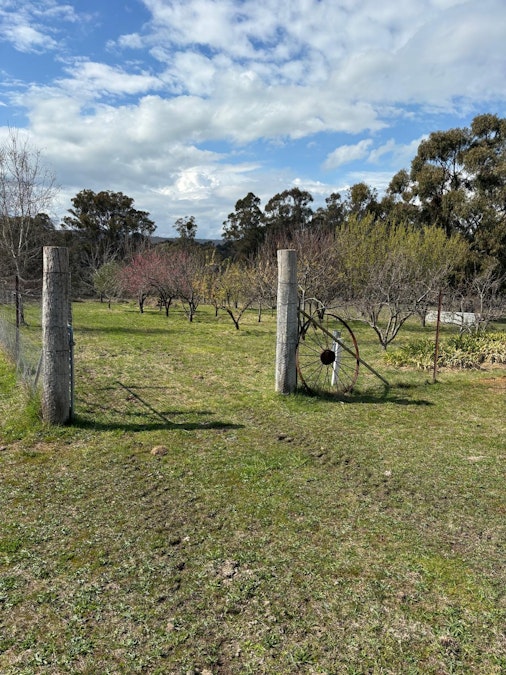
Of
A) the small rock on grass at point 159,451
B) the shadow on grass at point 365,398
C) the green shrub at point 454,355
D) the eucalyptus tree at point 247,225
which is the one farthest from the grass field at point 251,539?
the eucalyptus tree at point 247,225

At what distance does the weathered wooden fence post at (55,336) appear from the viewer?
5508mm

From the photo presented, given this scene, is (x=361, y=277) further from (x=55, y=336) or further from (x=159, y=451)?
(x=159, y=451)

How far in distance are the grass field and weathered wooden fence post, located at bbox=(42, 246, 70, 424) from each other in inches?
12.6

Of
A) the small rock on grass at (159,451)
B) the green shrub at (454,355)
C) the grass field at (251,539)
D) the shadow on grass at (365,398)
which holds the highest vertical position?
the green shrub at (454,355)

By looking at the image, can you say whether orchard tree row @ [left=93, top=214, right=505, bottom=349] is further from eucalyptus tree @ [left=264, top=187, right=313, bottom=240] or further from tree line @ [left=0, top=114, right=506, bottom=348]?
eucalyptus tree @ [left=264, top=187, right=313, bottom=240]

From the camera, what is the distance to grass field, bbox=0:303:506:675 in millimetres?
2451

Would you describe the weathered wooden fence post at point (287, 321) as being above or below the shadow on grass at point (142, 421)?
above

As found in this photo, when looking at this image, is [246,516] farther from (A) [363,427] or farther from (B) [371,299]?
(B) [371,299]

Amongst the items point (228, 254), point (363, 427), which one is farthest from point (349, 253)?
point (228, 254)

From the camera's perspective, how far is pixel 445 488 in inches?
176

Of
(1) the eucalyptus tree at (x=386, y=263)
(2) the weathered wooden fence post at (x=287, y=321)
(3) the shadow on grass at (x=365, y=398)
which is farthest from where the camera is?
(1) the eucalyptus tree at (x=386, y=263)

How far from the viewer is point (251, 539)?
3465mm

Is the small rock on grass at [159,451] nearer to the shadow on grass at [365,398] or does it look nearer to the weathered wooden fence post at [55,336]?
the weathered wooden fence post at [55,336]

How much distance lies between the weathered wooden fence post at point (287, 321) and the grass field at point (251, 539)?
1.75 feet
